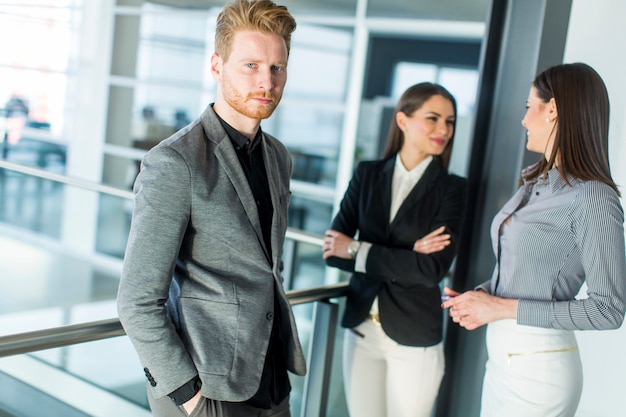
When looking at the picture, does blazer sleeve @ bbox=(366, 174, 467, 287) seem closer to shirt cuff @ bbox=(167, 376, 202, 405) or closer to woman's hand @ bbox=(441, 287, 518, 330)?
woman's hand @ bbox=(441, 287, 518, 330)

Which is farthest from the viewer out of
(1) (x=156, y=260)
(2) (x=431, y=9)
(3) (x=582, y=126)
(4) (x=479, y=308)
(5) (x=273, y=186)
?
(2) (x=431, y=9)

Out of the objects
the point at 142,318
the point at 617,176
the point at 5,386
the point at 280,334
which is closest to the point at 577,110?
the point at 617,176

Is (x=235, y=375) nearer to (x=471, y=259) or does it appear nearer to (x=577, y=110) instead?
(x=577, y=110)

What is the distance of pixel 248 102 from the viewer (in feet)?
5.67

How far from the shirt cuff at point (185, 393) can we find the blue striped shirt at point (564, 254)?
95 cm

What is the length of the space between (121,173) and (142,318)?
8.00m

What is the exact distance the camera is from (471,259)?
3.07 metres

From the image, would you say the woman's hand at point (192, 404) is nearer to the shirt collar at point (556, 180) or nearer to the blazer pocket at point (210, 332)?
the blazer pocket at point (210, 332)

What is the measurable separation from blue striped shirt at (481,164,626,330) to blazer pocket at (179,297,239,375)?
0.85 meters

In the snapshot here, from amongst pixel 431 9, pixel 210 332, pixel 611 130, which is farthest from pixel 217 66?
pixel 431 9

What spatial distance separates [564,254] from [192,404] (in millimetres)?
1088

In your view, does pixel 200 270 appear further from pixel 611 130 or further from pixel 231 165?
pixel 611 130

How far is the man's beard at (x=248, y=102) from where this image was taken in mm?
1723

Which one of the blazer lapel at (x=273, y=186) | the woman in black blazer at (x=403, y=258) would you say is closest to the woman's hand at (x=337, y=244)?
the woman in black blazer at (x=403, y=258)
